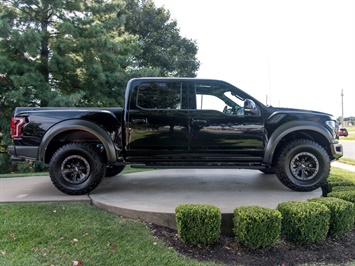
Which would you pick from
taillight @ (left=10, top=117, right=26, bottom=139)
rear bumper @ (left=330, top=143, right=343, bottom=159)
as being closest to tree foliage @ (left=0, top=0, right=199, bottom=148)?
taillight @ (left=10, top=117, right=26, bottom=139)

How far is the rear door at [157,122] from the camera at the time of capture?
4480 mm

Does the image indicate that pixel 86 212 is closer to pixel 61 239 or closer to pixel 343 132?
pixel 61 239

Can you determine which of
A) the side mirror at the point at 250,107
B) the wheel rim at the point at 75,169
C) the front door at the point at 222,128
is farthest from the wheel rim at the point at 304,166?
the wheel rim at the point at 75,169

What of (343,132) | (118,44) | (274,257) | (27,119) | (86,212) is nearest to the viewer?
(274,257)

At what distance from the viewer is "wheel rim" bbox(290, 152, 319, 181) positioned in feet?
14.9

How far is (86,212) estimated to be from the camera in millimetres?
3721

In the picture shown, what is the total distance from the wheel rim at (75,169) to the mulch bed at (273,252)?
1.77 metres

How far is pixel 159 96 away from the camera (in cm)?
466

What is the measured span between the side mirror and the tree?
14597 millimetres

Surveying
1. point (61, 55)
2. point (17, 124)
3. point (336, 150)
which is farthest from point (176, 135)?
point (61, 55)

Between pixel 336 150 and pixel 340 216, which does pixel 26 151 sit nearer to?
pixel 340 216

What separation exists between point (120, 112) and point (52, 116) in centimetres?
101

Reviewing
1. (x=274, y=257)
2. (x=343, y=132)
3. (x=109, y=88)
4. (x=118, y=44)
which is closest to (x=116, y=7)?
(x=118, y=44)

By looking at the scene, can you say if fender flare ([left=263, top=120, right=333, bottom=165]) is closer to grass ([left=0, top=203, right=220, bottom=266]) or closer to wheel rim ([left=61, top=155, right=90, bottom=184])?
grass ([left=0, top=203, right=220, bottom=266])
